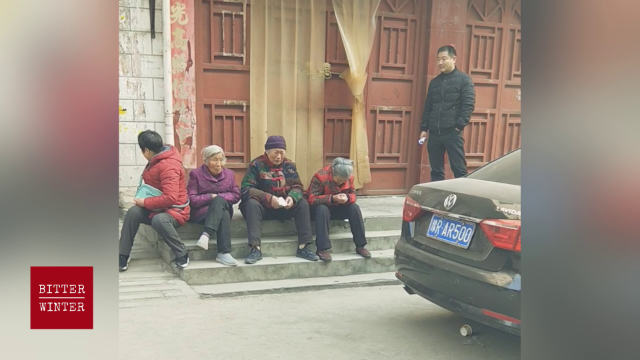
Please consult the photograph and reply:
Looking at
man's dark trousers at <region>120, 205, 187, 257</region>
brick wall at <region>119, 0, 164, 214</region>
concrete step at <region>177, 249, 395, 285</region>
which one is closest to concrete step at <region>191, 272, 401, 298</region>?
concrete step at <region>177, 249, 395, 285</region>

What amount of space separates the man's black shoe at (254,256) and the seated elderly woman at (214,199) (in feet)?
0.41

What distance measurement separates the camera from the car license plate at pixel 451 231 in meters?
3.36

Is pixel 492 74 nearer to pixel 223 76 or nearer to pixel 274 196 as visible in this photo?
pixel 223 76

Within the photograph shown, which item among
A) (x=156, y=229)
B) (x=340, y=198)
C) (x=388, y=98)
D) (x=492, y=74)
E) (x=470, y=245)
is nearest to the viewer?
(x=470, y=245)

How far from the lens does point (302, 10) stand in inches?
266

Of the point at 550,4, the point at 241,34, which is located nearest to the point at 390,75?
the point at 241,34

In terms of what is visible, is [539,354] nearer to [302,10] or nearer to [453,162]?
[453,162]

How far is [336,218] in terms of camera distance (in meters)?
5.70

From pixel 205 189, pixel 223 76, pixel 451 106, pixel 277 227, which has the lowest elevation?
pixel 277 227

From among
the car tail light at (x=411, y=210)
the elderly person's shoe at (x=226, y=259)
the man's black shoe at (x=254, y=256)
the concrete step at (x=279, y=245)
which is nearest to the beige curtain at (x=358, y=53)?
the concrete step at (x=279, y=245)

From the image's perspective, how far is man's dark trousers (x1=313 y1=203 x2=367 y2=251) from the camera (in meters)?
5.36

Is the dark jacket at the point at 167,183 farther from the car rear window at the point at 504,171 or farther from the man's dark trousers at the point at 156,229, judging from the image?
the car rear window at the point at 504,171

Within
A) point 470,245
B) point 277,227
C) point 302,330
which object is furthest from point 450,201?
point 277,227

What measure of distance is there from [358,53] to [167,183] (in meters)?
3.16
